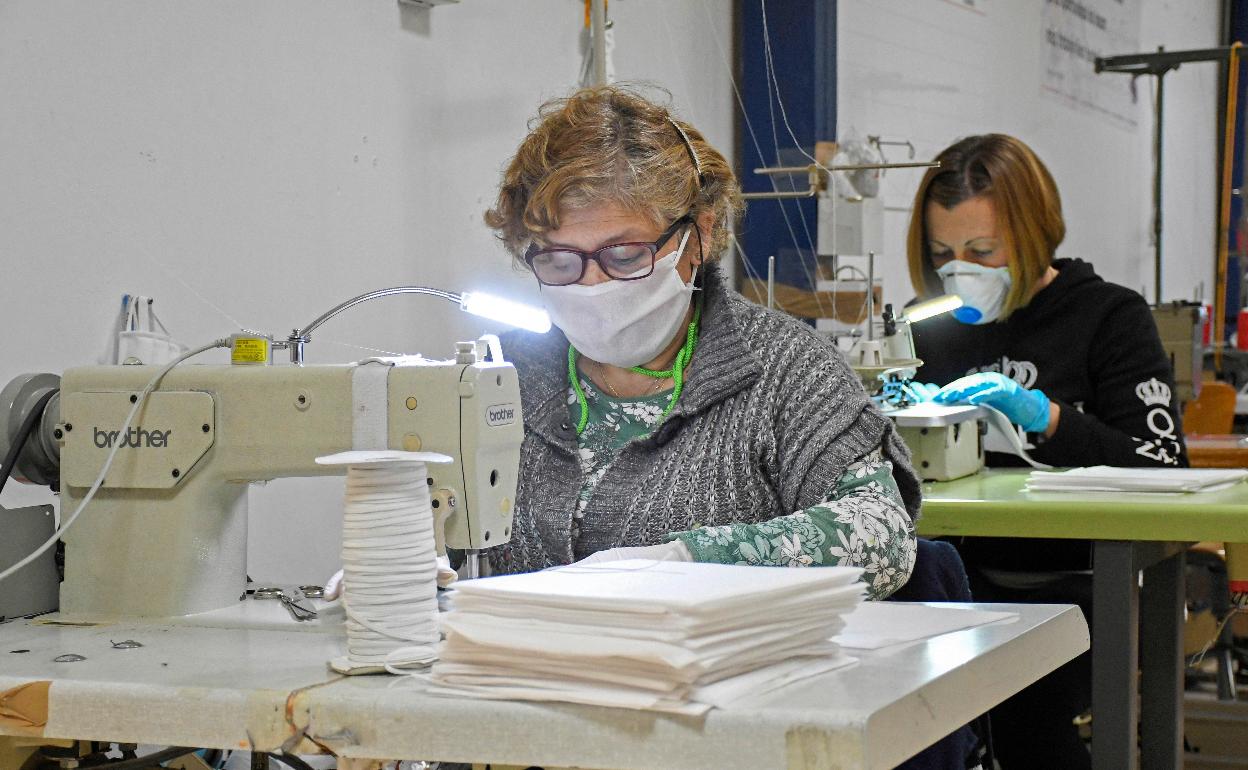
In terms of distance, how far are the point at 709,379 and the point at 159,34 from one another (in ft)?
3.38

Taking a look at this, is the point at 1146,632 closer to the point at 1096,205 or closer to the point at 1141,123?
the point at 1096,205

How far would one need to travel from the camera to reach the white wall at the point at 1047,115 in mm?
4438

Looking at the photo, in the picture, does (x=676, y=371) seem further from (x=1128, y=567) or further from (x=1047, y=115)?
(x=1047, y=115)

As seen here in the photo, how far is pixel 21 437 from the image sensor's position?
1502 millimetres

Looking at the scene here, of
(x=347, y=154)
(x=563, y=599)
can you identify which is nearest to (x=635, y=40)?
(x=347, y=154)

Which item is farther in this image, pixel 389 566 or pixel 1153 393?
pixel 1153 393

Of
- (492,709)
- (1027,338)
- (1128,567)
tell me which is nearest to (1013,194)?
(1027,338)

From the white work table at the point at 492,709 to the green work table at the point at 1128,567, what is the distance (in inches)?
30.5

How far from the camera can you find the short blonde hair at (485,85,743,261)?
1.69m

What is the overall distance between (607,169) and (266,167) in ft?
2.74

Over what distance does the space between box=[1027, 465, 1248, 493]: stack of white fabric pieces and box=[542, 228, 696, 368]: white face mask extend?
91 centimetres

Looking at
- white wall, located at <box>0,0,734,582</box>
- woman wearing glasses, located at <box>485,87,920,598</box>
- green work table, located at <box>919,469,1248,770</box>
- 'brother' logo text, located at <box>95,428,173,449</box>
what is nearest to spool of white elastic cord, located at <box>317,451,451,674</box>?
'brother' logo text, located at <box>95,428,173,449</box>

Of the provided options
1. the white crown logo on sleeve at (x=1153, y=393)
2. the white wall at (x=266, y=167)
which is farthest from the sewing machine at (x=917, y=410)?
the white wall at (x=266, y=167)

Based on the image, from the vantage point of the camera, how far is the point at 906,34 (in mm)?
4625
